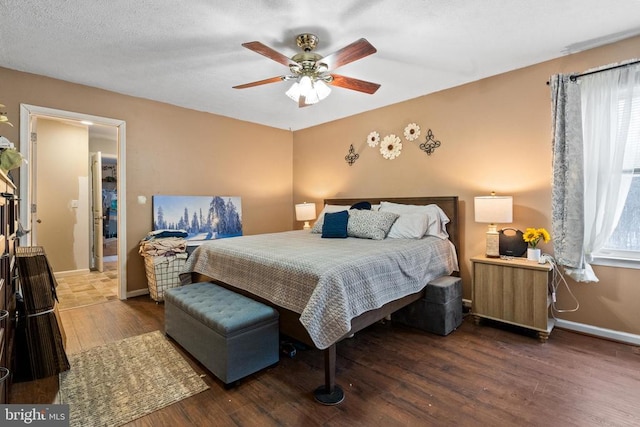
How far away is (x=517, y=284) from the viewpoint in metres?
2.76

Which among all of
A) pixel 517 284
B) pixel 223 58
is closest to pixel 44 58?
pixel 223 58

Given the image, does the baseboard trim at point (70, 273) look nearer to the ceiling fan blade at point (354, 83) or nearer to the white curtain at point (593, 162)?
the ceiling fan blade at point (354, 83)

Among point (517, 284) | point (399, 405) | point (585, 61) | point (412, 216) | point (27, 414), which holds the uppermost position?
point (585, 61)

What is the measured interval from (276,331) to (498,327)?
7.04 ft

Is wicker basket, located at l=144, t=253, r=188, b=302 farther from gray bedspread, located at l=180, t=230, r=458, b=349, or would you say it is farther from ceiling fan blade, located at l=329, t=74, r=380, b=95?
ceiling fan blade, located at l=329, t=74, r=380, b=95

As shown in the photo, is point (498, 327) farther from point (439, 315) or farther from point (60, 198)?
point (60, 198)

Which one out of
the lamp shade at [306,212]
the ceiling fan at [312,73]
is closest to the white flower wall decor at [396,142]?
the lamp shade at [306,212]

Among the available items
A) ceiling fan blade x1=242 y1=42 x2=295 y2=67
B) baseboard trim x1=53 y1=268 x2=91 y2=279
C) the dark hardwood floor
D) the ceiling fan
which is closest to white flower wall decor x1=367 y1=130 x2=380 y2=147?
the ceiling fan

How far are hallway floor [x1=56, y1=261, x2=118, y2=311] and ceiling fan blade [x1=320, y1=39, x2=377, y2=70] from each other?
373 centimetres

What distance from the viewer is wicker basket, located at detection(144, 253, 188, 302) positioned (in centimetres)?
361

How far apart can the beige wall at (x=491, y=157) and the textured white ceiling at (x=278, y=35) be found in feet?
0.60

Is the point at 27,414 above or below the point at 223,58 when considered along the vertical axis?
below

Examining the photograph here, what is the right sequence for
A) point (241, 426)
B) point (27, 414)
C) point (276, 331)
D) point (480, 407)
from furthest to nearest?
point (276, 331)
point (480, 407)
point (241, 426)
point (27, 414)

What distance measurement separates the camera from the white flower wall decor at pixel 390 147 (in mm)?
4106
